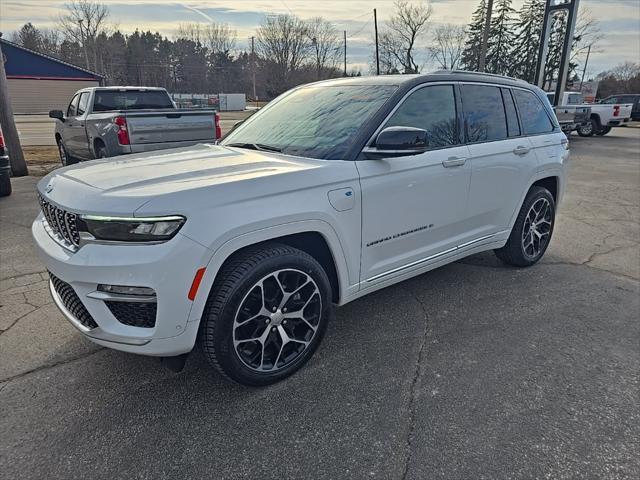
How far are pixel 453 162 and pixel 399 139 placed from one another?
0.88 m

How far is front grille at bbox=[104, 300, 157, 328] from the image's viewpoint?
224cm

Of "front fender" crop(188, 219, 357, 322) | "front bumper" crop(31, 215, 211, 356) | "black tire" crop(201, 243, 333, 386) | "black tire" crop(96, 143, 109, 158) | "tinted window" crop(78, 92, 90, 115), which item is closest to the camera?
"front bumper" crop(31, 215, 211, 356)

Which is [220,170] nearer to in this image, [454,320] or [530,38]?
[454,320]

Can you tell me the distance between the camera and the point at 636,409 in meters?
2.56

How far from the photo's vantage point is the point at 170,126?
8.21 meters

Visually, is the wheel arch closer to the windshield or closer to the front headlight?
the windshield

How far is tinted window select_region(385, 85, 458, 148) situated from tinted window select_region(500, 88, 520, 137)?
823 mm

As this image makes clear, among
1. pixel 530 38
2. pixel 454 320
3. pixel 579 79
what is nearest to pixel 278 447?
pixel 454 320

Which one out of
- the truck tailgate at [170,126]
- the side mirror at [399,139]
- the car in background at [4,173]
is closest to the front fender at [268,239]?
the side mirror at [399,139]

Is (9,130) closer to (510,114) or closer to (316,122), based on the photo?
(316,122)

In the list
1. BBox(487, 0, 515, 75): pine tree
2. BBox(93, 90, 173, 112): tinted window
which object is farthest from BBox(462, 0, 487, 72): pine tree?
BBox(93, 90, 173, 112): tinted window

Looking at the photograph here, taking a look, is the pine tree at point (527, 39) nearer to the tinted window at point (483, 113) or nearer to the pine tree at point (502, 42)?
the pine tree at point (502, 42)

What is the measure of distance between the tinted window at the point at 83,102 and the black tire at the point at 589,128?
69.1ft

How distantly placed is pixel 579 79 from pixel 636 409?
72.7m
